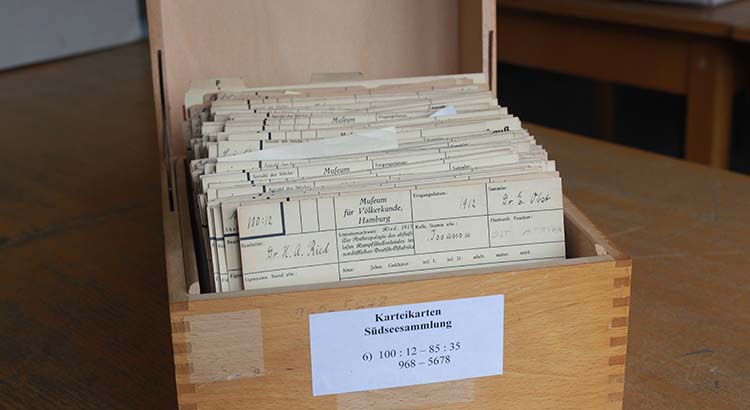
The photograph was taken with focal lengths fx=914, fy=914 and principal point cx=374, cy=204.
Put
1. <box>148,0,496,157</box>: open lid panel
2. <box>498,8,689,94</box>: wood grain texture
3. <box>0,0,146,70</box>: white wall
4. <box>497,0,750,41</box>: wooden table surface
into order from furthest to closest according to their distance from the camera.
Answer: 1. <box>0,0,146,70</box>: white wall
2. <box>498,8,689,94</box>: wood grain texture
3. <box>497,0,750,41</box>: wooden table surface
4. <box>148,0,496,157</box>: open lid panel

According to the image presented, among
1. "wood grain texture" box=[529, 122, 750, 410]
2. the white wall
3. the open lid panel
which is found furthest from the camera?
the white wall

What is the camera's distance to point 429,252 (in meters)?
0.70

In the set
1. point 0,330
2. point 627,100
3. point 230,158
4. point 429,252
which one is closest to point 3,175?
point 0,330

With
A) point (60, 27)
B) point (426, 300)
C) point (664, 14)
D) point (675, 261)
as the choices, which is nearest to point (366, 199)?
point (426, 300)

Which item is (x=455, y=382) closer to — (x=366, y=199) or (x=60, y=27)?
(x=366, y=199)

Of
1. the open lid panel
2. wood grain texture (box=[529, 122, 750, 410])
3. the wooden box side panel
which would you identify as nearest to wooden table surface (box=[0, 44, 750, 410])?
wood grain texture (box=[529, 122, 750, 410])

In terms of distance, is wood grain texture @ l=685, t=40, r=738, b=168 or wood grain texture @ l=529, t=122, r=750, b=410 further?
wood grain texture @ l=685, t=40, r=738, b=168

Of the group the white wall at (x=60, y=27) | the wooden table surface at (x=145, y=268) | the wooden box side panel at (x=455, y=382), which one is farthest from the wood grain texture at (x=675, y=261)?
the white wall at (x=60, y=27)

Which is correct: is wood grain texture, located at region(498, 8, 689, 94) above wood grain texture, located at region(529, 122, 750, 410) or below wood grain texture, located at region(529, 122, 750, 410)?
above

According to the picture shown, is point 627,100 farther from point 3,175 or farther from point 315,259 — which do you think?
point 315,259

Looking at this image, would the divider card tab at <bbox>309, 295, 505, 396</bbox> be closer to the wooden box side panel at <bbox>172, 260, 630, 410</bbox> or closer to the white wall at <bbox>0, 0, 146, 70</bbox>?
the wooden box side panel at <bbox>172, 260, 630, 410</bbox>

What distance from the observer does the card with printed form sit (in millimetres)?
671

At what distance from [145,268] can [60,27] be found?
6.01ft

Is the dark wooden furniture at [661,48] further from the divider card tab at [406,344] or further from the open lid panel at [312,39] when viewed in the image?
the divider card tab at [406,344]
